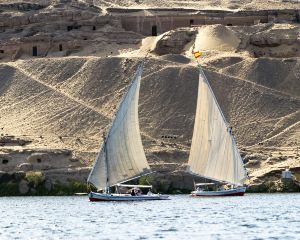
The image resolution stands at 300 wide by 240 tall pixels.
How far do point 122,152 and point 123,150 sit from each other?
13 centimetres

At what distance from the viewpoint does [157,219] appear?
6059 centimetres

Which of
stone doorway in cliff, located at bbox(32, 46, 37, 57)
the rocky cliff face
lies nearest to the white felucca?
the rocky cliff face

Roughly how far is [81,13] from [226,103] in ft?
55.5

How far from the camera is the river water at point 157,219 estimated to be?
176 ft

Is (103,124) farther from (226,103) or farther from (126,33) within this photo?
(126,33)

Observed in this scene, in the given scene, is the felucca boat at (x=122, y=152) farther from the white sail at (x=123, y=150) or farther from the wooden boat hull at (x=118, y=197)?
the wooden boat hull at (x=118, y=197)

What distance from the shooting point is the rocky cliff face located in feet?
295

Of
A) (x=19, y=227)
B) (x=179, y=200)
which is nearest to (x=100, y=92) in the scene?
(x=179, y=200)

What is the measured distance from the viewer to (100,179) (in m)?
74.9

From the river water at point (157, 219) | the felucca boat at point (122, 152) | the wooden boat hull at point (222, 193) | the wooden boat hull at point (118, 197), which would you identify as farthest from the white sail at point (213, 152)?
the felucca boat at point (122, 152)

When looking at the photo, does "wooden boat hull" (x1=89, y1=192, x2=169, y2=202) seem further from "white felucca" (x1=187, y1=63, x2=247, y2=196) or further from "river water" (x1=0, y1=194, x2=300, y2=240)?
"white felucca" (x1=187, y1=63, x2=247, y2=196)

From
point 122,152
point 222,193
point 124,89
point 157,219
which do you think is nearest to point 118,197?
point 122,152

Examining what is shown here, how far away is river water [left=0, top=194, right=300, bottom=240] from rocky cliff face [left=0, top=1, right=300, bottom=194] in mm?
10686

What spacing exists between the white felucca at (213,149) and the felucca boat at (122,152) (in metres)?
5.29
